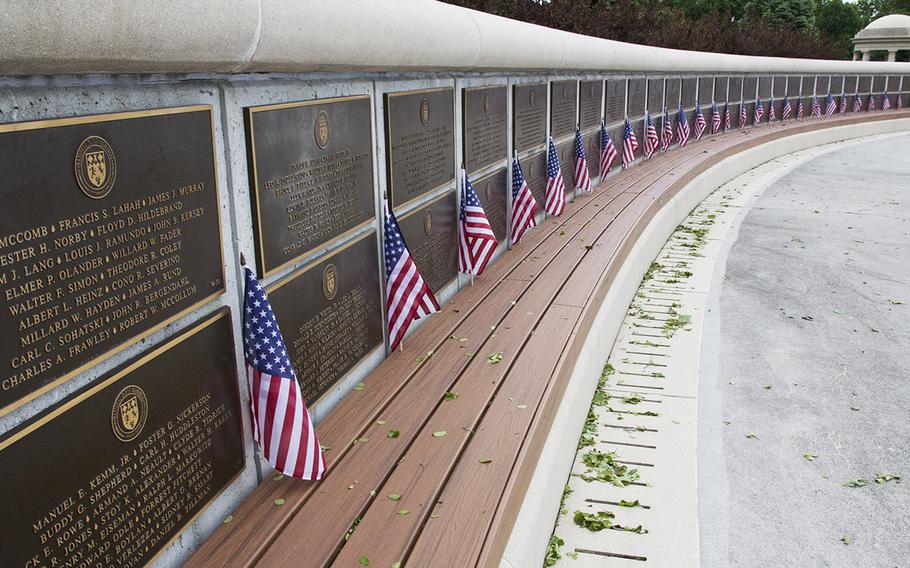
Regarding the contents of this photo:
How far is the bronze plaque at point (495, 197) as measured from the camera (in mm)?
7031

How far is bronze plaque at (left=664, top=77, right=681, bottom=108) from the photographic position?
51.7 ft

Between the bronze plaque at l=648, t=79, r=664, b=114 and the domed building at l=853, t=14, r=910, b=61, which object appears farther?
the domed building at l=853, t=14, r=910, b=61

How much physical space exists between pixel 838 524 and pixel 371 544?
2860 mm

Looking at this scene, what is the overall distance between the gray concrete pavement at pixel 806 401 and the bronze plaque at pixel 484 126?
8.57 feet

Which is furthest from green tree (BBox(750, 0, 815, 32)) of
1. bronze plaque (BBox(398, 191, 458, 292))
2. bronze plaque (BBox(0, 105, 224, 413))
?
bronze plaque (BBox(0, 105, 224, 413))

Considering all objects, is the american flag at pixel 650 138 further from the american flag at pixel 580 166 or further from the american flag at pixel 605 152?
the american flag at pixel 580 166

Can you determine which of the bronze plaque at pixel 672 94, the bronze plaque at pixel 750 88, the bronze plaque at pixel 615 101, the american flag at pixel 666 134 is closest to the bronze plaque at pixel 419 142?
the bronze plaque at pixel 615 101

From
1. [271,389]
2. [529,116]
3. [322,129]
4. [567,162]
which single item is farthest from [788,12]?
[271,389]

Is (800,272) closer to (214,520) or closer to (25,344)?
(214,520)

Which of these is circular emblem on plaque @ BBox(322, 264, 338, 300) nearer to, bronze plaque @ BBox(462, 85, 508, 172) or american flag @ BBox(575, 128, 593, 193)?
bronze plaque @ BBox(462, 85, 508, 172)

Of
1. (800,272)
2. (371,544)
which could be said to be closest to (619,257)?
(800,272)

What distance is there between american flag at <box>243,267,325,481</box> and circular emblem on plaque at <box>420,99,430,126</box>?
2.41 m

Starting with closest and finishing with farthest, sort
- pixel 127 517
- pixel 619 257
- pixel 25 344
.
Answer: pixel 25 344 → pixel 127 517 → pixel 619 257

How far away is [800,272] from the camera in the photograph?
32.7 feet
